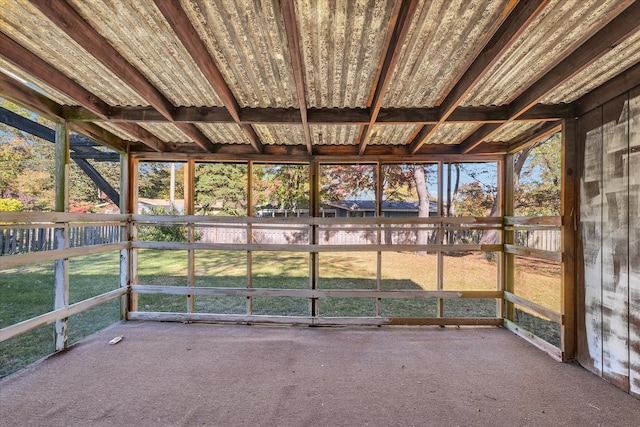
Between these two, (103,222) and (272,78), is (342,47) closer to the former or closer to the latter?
(272,78)

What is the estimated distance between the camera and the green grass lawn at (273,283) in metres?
3.15

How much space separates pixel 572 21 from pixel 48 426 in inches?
161

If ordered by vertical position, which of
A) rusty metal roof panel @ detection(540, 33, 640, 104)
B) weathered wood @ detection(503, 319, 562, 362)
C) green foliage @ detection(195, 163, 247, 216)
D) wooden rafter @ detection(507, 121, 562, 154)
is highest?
rusty metal roof panel @ detection(540, 33, 640, 104)

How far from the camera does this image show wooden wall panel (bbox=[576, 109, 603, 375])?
2.29m

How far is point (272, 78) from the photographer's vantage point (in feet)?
6.63

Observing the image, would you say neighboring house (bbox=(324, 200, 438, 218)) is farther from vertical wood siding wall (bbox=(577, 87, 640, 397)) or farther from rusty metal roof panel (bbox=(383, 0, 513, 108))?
rusty metal roof panel (bbox=(383, 0, 513, 108))

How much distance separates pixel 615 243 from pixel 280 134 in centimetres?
339

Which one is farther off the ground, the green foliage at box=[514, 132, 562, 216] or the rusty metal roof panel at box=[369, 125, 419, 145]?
the rusty metal roof panel at box=[369, 125, 419, 145]

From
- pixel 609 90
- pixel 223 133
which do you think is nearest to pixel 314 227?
pixel 223 133

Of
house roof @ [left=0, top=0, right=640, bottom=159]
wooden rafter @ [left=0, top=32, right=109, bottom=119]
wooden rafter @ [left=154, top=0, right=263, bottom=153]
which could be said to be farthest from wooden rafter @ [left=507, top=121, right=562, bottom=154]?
wooden rafter @ [left=0, top=32, right=109, bottom=119]

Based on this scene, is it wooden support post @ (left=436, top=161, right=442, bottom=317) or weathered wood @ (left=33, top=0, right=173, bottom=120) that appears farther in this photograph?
wooden support post @ (left=436, top=161, right=442, bottom=317)

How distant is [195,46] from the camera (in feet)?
5.00

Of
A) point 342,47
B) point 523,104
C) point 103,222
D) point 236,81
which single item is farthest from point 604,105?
point 103,222

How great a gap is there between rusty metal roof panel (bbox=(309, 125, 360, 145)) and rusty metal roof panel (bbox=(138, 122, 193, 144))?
63.0 inches
